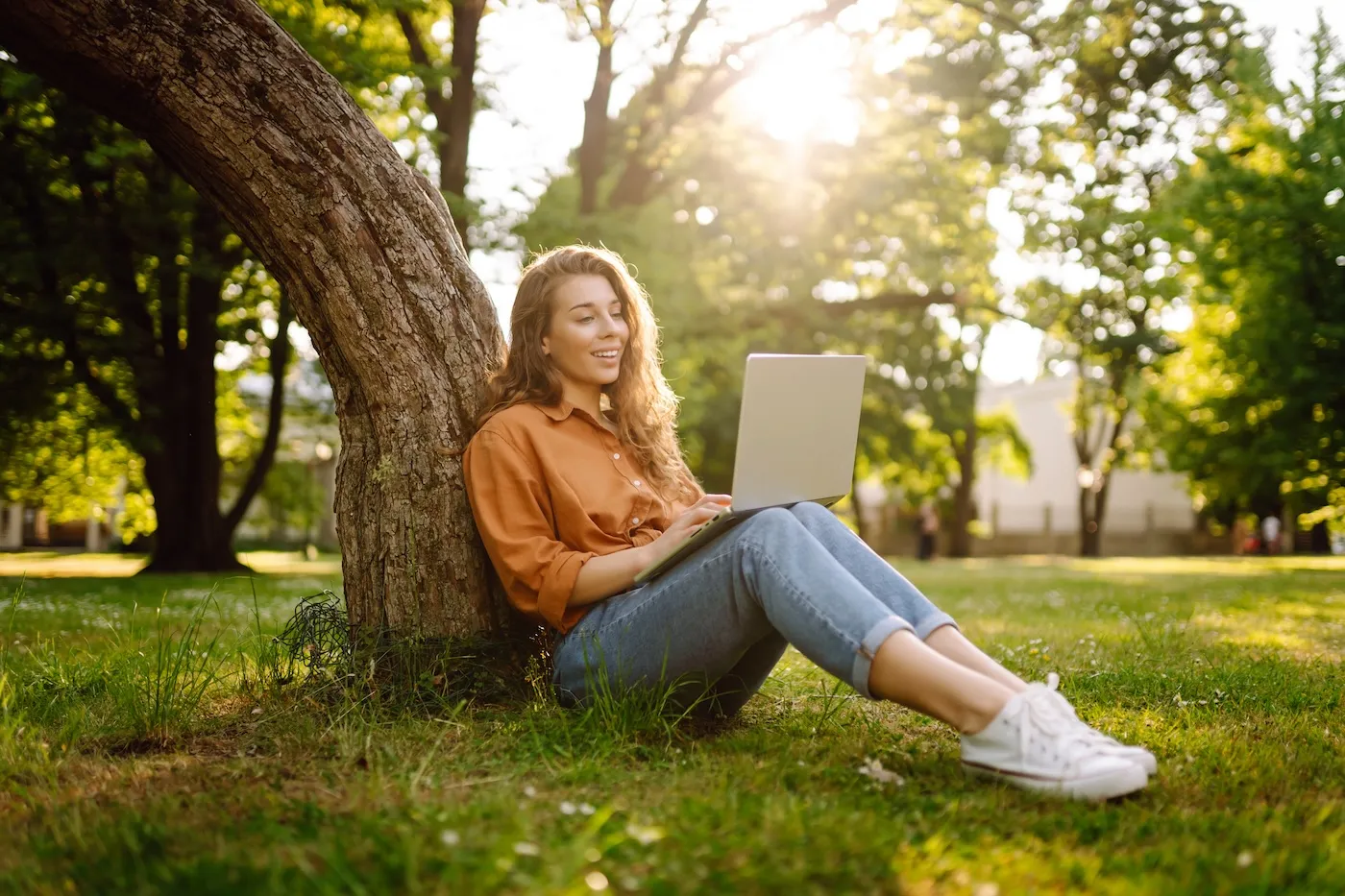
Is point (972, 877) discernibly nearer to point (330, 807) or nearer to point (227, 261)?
point (330, 807)

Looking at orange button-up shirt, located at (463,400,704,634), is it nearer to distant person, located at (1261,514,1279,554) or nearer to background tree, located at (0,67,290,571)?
background tree, located at (0,67,290,571)

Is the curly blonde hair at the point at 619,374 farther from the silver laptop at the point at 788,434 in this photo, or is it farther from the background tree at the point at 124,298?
the background tree at the point at 124,298

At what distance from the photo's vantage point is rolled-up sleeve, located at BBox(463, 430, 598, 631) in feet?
11.1

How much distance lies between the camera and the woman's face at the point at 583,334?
382cm

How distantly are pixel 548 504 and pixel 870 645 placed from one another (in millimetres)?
1260

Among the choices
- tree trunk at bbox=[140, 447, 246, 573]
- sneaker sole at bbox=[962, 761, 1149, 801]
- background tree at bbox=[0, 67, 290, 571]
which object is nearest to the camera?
sneaker sole at bbox=[962, 761, 1149, 801]

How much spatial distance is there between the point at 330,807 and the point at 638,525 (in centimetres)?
149

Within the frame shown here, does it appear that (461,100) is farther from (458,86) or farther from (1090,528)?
(1090,528)

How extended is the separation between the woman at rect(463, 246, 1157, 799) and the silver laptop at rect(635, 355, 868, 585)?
3.1 inches

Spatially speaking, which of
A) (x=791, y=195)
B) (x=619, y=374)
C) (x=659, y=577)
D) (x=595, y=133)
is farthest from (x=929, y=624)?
(x=791, y=195)

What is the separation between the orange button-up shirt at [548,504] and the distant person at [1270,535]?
Answer: 4070cm

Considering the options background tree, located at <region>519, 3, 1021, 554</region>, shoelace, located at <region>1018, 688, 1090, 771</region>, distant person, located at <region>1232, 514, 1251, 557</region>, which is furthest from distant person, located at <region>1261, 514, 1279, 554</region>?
shoelace, located at <region>1018, 688, 1090, 771</region>

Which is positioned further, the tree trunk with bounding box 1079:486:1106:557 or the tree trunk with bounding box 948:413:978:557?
the tree trunk with bounding box 1079:486:1106:557

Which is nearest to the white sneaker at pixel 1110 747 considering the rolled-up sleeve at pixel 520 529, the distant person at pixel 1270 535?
the rolled-up sleeve at pixel 520 529
